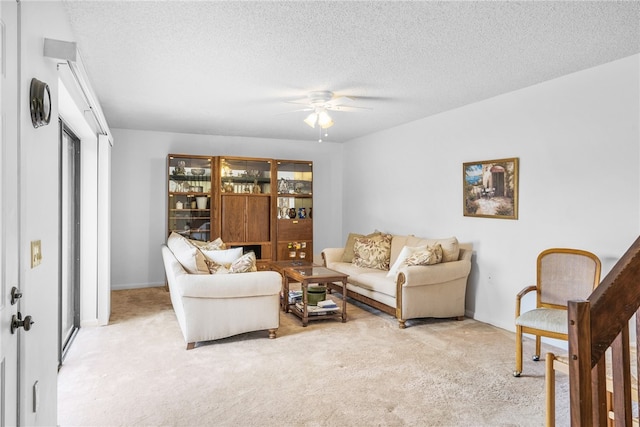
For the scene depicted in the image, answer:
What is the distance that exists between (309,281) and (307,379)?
1486 mm

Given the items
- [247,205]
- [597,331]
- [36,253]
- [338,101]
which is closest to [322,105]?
[338,101]

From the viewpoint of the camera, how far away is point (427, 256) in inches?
181

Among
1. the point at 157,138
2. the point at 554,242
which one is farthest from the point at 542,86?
the point at 157,138

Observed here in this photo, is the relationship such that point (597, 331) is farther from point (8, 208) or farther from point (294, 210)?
point (294, 210)

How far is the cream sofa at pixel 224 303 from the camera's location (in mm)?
3773

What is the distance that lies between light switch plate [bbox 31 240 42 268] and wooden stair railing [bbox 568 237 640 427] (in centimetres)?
192

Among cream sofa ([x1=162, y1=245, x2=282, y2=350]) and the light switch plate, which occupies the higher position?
the light switch plate

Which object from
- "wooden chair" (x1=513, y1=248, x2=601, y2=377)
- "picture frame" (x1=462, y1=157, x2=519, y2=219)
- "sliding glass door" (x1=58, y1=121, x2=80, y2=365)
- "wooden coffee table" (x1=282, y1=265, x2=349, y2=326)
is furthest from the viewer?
"wooden coffee table" (x1=282, y1=265, x2=349, y2=326)

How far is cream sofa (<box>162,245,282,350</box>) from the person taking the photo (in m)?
3.77

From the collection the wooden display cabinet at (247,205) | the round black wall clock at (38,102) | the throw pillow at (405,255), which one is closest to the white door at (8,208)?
the round black wall clock at (38,102)

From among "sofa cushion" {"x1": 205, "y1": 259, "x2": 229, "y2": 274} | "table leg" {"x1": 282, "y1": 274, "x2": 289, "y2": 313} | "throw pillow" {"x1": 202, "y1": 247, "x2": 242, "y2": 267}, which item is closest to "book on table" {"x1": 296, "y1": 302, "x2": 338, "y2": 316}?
"table leg" {"x1": 282, "y1": 274, "x2": 289, "y2": 313}

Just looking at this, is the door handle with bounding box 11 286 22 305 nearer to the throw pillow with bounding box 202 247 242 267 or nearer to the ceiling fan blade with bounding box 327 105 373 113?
the throw pillow with bounding box 202 247 242 267

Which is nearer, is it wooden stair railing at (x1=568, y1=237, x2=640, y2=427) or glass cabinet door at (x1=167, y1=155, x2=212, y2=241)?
wooden stair railing at (x1=568, y1=237, x2=640, y2=427)

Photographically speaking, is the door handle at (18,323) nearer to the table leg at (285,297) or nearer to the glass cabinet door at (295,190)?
the table leg at (285,297)
